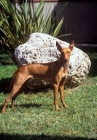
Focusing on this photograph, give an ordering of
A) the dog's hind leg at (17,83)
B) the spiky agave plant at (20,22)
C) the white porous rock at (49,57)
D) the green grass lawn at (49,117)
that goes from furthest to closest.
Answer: the spiky agave plant at (20,22), the white porous rock at (49,57), the dog's hind leg at (17,83), the green grass lawn at (49,117)

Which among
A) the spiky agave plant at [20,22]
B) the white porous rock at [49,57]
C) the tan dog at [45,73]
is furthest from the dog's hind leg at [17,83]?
the spiky agave plant at [20,22]

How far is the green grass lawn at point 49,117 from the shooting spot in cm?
580

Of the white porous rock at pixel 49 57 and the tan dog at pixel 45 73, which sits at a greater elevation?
the tan dog at pixel 45 73

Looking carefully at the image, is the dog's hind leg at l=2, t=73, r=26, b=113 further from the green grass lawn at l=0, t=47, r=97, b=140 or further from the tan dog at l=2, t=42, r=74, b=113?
the green grass lawn at l=0, t=47, r=97, b=140

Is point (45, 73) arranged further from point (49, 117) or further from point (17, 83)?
point (49, 117)

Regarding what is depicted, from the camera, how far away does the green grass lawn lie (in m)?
5.80

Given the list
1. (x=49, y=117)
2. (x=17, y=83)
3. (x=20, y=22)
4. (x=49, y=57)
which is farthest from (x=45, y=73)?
(x=20, y=22)

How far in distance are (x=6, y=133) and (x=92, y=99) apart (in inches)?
94.2

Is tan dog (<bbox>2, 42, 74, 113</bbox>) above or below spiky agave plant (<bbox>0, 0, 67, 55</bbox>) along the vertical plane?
above

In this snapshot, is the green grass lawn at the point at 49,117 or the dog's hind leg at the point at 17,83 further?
the dog's hind leg at the point at 17,83

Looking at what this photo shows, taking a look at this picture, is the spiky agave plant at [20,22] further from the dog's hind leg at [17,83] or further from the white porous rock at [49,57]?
the dog's hind leg at [17,83]

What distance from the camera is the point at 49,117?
259 inches

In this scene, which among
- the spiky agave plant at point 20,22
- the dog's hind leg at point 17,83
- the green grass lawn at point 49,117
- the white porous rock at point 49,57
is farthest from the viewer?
the spiky agave plant at point 20,22

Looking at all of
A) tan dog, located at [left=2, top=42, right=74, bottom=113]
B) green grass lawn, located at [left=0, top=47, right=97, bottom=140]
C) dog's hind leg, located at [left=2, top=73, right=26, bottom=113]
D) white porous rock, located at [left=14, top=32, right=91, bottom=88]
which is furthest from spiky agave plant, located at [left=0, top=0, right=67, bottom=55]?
dog's hind leg, located at [left=2, top=73, right=26, bottom=113]
